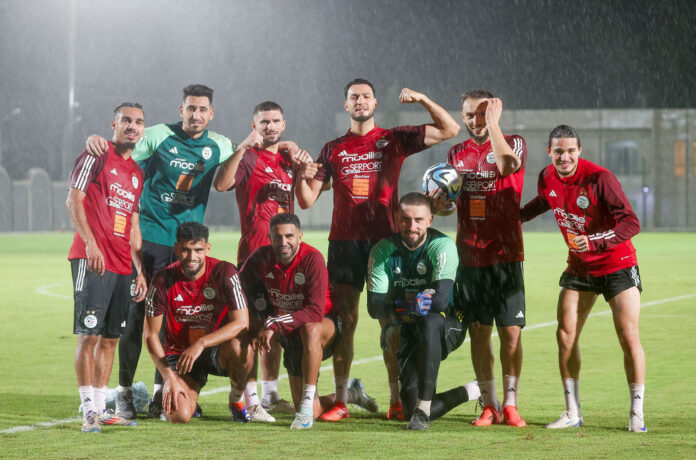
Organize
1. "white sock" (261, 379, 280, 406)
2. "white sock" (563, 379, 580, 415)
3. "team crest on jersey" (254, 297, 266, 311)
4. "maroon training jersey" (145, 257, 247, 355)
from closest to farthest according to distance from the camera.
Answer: "white sock" (563, 379, 580, 415)
"maroon training jersey" (145, 257, 247, 355)
"team crest on jersey" (254, 297, 266, 311)
"white sock" (261, 379, 280, 406)

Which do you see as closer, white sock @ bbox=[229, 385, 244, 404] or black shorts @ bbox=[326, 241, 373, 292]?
white sock @ bbox=[229, 385, 244, 404]

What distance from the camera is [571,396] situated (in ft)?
20.6

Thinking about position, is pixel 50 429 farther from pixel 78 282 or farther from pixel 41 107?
pixel 41 107

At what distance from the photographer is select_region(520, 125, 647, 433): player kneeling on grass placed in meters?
6.08

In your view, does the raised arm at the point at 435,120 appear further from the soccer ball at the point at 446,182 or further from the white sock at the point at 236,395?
the white sock at the point at 236,395

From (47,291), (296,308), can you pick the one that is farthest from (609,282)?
(47,291)

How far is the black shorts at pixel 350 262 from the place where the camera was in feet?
22.8

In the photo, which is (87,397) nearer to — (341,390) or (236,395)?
(236,395)

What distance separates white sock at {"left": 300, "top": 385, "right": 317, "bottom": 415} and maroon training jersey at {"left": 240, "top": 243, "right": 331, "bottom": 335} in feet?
1.39

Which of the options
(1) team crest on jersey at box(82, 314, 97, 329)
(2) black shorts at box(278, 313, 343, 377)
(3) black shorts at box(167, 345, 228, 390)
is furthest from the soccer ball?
(1) team crest on jersey at box(82, 314, 97, 329)

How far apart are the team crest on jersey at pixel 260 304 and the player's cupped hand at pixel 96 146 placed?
1491mm

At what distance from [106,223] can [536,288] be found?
37.5 ft

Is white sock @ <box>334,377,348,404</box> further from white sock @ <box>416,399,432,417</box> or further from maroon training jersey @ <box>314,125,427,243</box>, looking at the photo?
maroon training jersey @ <box>314,125,427,243</box>

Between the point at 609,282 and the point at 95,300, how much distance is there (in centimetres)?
340
